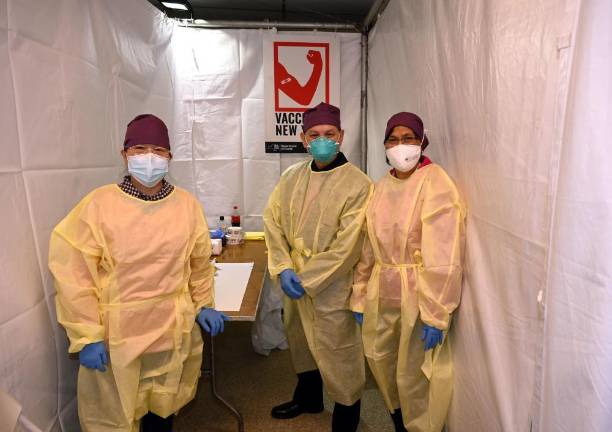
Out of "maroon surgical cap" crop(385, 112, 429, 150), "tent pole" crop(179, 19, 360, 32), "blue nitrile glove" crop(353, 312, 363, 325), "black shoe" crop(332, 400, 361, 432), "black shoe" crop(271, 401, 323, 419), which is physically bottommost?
"black shoe" crop(271, 401, 323, 419)

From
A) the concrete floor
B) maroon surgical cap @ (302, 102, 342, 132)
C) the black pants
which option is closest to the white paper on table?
the black pants

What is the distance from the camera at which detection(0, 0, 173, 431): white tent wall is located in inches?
46.0

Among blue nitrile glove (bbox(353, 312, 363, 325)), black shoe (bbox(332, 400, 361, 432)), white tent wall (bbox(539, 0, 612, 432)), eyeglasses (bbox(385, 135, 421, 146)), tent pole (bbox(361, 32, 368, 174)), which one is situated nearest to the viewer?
white tent wall (bbox(539, 0, 612, 432))

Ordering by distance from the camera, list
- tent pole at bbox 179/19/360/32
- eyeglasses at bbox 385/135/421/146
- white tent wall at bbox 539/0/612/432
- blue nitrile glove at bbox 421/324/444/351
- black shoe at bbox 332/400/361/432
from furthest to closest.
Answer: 1. tent pole at bbox 179/19/360/32
2. black shoe at bbox 332/400/361/432
3. eyeglasses at bbox 385/135/421/146
4. blue nitrile glove at bbox 421/324/444/351
5. white tent wall at bbox 539/0/612/432

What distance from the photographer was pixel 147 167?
1244mm

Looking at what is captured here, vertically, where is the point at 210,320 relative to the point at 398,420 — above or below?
above

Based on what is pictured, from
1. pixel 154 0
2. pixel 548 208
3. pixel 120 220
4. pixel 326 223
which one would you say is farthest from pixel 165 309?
pixel 154 0

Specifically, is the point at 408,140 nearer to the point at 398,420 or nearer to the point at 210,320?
the point at 210,320

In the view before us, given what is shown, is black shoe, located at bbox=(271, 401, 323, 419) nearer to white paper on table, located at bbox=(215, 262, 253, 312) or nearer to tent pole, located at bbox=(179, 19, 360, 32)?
white paper on table, located at bbox=(215, 262, 253, 312)

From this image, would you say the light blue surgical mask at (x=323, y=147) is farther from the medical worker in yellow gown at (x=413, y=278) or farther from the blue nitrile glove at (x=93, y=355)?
the blue nitrile glove at (x=93, y=355)

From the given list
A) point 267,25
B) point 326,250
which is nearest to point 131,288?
point 326,250

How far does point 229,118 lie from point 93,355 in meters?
1.89

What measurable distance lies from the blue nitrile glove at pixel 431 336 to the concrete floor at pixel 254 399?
80 cm

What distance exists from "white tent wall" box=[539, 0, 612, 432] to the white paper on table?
1.09 m
